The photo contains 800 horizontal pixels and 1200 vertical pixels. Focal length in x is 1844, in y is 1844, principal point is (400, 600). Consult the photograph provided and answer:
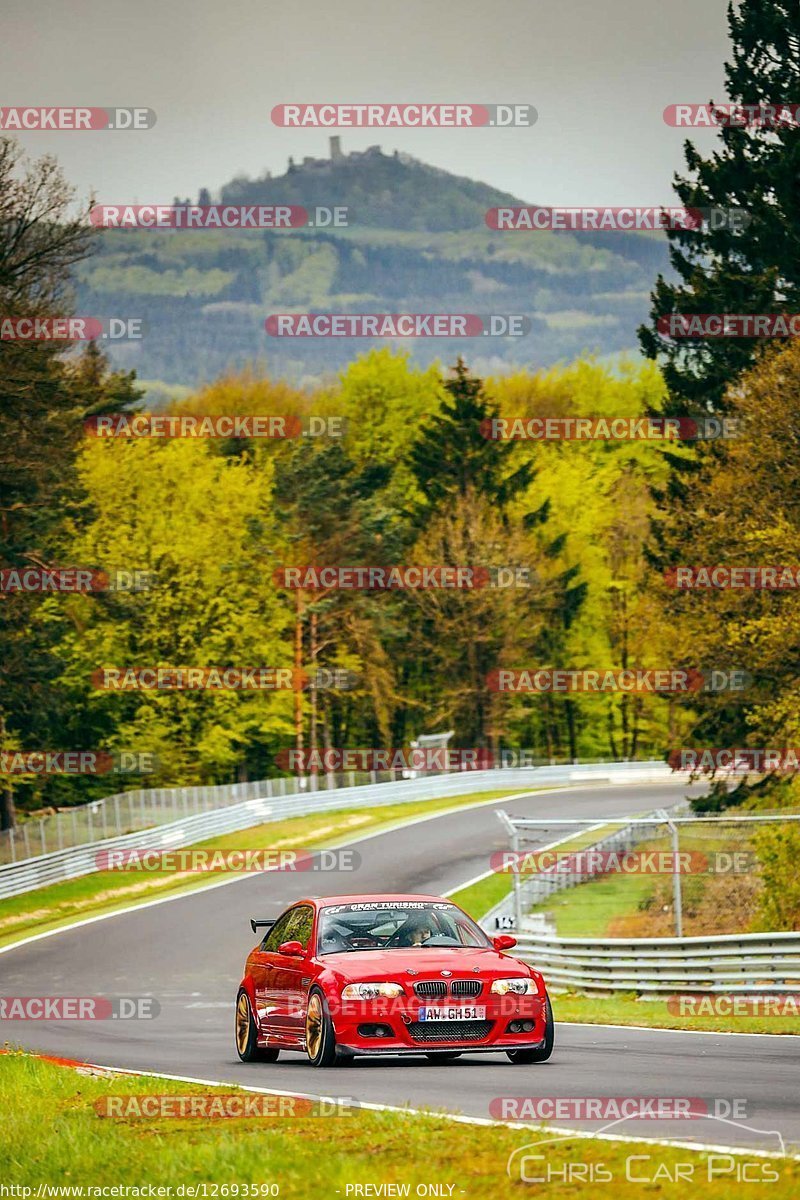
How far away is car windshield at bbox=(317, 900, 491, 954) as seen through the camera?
47.1 ft

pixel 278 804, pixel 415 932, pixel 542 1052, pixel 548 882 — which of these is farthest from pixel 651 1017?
pixel 278 804

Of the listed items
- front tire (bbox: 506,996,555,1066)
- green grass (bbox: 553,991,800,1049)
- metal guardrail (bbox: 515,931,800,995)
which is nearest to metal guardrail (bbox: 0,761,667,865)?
metal guardrail (bbox: 515,931,800,995)

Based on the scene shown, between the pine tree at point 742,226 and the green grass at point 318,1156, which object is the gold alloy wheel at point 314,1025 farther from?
the pine tree at point 742,226

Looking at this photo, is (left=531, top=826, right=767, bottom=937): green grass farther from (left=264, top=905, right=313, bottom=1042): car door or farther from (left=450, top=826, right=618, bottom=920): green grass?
(left=264, top=905, right=313, bottom=1042): car door

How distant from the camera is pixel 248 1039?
1560 cm

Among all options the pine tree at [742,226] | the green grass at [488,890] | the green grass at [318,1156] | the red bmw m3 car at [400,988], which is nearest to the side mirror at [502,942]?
the red bmw m3 car at [400,988]

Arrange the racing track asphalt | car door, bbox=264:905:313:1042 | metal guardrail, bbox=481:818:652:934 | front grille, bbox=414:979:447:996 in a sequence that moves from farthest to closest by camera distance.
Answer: metal guardrail, bbox=481:818:652:934
car door, bbox=264:905:313:1042
front grille, bbox=414:979:447:996
the racing track asphalt

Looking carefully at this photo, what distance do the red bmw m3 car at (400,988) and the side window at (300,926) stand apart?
2cm

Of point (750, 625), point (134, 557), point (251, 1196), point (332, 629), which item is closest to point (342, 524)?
point (332, 629)

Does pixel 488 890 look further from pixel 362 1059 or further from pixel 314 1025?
pixel 314 1025

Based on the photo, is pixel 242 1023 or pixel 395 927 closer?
pixel 395 927

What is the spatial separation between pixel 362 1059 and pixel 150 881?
1335 inches

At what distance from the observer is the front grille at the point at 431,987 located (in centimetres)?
1328

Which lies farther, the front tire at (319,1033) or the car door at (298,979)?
the car door at (298,979)
